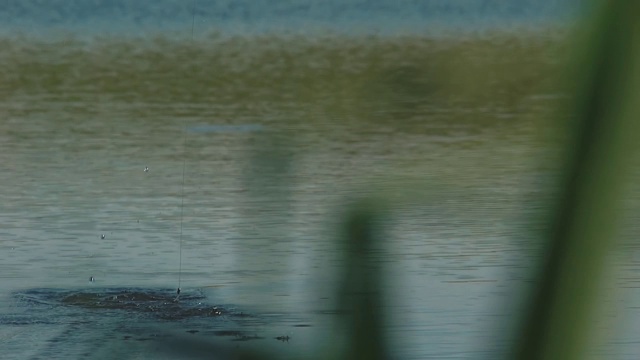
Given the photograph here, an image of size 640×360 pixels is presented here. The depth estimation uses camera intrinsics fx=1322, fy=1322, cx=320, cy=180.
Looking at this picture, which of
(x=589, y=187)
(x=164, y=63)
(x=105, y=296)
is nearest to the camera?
(x=589, y=187)

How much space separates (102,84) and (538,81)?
8836 millimetres

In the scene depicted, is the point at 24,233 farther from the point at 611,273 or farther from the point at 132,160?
the point at 611,273

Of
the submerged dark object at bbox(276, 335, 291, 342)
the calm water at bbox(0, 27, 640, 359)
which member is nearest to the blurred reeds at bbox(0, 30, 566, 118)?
the calm water at bbox(0, 27, 640, 359)

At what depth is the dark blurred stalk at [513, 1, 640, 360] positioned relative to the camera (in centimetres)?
28

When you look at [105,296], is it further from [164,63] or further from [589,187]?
[589,187]

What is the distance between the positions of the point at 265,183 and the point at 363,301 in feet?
0.15

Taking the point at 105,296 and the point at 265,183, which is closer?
the point at 265,183

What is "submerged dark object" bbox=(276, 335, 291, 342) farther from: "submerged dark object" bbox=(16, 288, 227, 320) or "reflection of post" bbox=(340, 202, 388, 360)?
"submerged dark object" bbox=(16, 288, 227, 320)

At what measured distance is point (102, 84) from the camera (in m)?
9.01

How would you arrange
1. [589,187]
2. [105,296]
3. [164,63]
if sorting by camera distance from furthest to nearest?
[105,296]
[164,63]
[589,187]

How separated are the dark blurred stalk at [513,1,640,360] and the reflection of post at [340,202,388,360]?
4cm

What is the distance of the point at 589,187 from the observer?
290mm

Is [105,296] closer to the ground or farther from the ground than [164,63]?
closer to the ground

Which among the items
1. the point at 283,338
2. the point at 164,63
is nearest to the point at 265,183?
the point at 283,338
